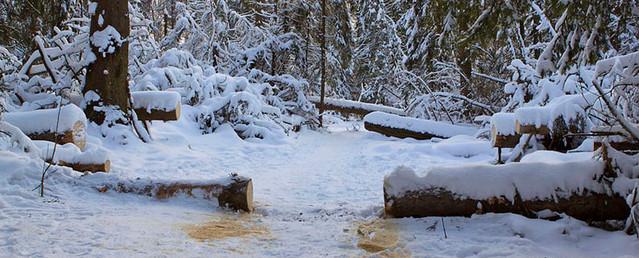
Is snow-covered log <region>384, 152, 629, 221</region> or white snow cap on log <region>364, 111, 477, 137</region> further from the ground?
white snow cap on log <region>364, 111, 477, 137</region>

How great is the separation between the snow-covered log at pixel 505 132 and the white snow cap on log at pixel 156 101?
6172mm

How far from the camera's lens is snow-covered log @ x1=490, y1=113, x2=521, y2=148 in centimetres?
917

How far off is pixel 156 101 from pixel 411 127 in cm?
681

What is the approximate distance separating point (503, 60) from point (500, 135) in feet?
28.2

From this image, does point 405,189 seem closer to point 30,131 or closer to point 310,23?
point 30,131

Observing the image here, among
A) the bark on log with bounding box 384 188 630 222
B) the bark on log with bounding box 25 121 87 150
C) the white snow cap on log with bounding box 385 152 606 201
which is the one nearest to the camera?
the bark on log with bounding box 384 188 630 222

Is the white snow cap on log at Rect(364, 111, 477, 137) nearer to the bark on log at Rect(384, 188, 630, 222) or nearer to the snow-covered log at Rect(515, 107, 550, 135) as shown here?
the snow-covered log at Rect(515, 107, 550, 135)

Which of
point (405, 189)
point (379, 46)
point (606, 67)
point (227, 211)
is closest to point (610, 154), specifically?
point (606, 67)

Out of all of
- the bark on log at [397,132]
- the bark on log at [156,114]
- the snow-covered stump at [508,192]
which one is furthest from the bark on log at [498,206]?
the bark on log at [397,132]

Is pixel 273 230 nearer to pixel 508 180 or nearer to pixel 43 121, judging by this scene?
pixel 508 180

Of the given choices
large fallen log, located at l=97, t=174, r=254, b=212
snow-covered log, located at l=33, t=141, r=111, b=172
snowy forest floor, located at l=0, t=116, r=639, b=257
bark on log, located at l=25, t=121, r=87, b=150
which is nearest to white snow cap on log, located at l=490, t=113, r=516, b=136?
snowy forest floor, located at l=0, t=116, r=639, b=257

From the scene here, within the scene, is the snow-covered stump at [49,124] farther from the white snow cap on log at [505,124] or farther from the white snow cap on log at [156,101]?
the white snow cap on log at [505,124]

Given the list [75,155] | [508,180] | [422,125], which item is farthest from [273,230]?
[422,125]

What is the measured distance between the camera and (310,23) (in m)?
19.5
